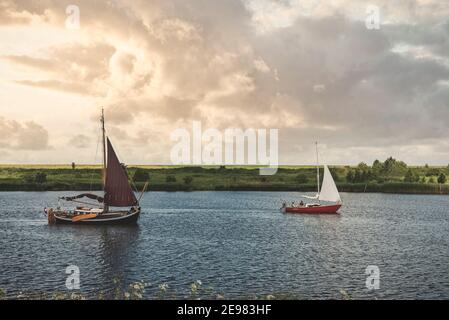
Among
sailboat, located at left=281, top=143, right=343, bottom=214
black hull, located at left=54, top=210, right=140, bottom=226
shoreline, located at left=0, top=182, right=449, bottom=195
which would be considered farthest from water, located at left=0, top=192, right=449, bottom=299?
shoreline, located at left=0, top=182, right=449, bottom=195

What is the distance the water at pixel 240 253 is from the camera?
40281mm

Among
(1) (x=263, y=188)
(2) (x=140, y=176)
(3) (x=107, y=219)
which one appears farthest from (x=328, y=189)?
(2) (x=140, y=176)

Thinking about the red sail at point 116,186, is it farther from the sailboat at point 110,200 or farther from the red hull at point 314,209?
the red hull at point 314,209

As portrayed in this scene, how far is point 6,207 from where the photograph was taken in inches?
4240

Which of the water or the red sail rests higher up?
the red sail

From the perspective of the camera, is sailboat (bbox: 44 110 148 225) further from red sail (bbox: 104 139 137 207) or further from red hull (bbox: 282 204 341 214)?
red hull (bbox: 282 204 341 214)

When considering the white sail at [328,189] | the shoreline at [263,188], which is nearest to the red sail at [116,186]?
the white sail at [328,189]

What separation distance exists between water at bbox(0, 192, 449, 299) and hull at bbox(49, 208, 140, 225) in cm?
205

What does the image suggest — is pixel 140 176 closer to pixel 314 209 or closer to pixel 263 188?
pixel 263 188

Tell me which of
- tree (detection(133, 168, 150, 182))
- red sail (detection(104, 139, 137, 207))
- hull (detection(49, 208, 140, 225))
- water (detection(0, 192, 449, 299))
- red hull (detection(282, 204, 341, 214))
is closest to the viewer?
water (detection(0, 192, 449, 299))

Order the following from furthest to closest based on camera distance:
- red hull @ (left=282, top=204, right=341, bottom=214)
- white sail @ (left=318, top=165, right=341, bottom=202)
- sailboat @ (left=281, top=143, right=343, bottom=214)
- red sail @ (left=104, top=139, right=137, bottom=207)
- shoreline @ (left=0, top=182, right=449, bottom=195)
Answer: shoreline @ (left=0, top=182, right=449, bottom=195)
red hull @ (left=282, top=204, right=341, bottom=214)
sailboat @ (left=281, top=143, right=343, bottom=214)
white sail @ (left=318, top=165, right=341, bottom=202)
red sail @ (left=104, top=139, right=137, bottom=207)

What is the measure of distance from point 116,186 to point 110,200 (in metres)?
2.83

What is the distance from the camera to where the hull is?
78.9m
